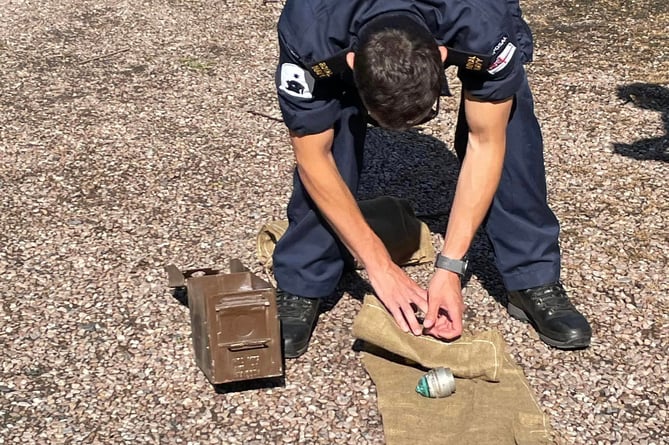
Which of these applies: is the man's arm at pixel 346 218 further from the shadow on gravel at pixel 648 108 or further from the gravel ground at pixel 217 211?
the shadow on gravel at pixel 648 108

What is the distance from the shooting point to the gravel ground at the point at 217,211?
3391mm

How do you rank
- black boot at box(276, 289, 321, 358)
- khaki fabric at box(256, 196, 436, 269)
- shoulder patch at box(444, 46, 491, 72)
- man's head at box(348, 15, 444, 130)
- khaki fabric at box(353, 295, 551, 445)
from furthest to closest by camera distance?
khaki fabric at box(256, 196, 436, 269)
black boot at box(276, 289, 321, 358)
khaki fabric at box(353, 295, 551, 445)
shoulder patch at box(444, 46, 491, 72)
man's head at box(348, 15, 444, 130)

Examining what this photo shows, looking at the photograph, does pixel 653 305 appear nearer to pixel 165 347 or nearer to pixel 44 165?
pixel 165 347

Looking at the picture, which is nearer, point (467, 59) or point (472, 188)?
point (467, 59)

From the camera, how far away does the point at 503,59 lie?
10.1 ft

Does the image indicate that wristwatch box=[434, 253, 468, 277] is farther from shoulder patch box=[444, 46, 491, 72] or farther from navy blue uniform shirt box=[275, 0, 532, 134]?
shoulder patch box=[444, 46, 491, 72]

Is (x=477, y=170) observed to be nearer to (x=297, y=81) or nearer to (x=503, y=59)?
(x=503, y=59)

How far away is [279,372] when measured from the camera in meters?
3.34

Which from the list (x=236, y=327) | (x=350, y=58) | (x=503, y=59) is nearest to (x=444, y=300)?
(x=236, y=327)

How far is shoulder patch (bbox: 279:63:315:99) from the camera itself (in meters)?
3.08

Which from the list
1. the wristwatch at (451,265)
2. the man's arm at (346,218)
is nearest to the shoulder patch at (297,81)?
the man's arm at (346,218)

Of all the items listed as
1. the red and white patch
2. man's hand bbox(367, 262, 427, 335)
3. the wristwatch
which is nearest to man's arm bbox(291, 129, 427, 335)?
man's hand bbox(367, 262, 427, 335)

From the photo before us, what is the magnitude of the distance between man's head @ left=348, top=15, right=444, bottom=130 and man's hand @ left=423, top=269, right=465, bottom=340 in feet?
2.48

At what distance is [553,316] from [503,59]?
112cm
